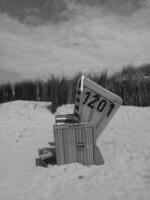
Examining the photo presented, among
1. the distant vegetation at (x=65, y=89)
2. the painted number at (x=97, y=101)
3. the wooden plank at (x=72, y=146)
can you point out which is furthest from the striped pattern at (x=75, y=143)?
the distant vegetation at (x=65, y=89)

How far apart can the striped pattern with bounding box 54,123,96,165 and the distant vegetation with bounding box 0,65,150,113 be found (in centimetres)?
549

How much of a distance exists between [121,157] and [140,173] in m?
0.64

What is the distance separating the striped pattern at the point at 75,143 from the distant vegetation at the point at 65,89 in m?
5.49

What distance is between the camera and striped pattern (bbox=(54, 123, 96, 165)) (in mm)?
2709

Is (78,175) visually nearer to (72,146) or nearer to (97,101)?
(72,146)

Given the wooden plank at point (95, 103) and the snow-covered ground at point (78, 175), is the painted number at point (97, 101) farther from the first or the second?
the snow-covered ground at point (78, 175)

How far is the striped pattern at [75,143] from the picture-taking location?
8.89ft

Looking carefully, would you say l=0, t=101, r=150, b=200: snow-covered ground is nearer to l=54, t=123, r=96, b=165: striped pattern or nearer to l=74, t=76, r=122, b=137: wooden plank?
l=54, t=123, r=96, b=165: striped pattern

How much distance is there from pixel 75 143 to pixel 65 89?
6.08m

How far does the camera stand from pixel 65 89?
8688mm

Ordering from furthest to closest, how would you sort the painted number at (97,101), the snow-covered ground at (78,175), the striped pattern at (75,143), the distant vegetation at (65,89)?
1. the distant vegetation at (65,89)
2. the painted number at (97,101)
3. the striped pattern at (75,143)
4. the snow-covered ground at (78,175)

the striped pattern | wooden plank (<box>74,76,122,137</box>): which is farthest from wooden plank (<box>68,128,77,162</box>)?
wooden plank (<box>74,76,122,137</box>)

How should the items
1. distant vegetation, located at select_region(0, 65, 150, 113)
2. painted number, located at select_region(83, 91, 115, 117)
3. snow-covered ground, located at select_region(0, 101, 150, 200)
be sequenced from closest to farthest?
snow-covered ground, located at select_region(0, 101, 150, 200) < painted number, located at select_region(83, 91, 115, 117) < distant vegetation, located at select_region(0, 65, 150, 113)

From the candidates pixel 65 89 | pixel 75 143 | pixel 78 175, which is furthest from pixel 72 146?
pixel 65 89
